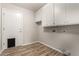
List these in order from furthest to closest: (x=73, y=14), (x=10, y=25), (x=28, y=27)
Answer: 1. (x=28, y=27)
2. (x=10, y=25)
3. (x=73, y=14)

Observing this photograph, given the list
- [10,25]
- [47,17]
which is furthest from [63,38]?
[10,25]

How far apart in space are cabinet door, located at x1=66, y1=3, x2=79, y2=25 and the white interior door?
1013 mm

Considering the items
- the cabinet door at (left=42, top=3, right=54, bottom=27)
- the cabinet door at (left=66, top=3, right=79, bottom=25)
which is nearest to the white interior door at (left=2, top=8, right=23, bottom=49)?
the cabinet door at (left=42, top=3, right=54, bottom=27)

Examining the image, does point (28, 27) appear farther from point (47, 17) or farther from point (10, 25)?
point (47, 17)

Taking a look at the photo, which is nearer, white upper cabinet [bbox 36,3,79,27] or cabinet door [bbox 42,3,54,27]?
white upper cabinet [bbox 36,3,79,27]

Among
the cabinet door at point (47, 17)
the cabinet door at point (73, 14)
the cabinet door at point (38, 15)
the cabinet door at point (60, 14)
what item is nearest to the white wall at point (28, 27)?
the cabinet door at point (38, 15)

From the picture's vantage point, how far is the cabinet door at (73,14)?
1.08 meters

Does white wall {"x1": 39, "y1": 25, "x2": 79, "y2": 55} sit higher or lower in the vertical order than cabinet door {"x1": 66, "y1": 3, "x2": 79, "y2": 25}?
lower

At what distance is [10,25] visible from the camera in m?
1.42

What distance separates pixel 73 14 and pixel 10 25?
4.02 ft

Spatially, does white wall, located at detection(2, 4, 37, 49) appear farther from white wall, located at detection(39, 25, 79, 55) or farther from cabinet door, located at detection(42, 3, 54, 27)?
cabinet door, located at detection(42, 3, 54, 27)

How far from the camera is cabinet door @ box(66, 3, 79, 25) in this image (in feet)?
3.54

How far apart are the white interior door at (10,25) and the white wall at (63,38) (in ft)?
1.83

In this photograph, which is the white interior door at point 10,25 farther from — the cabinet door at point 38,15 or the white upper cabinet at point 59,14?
the white upper cabinet at point 59,14
